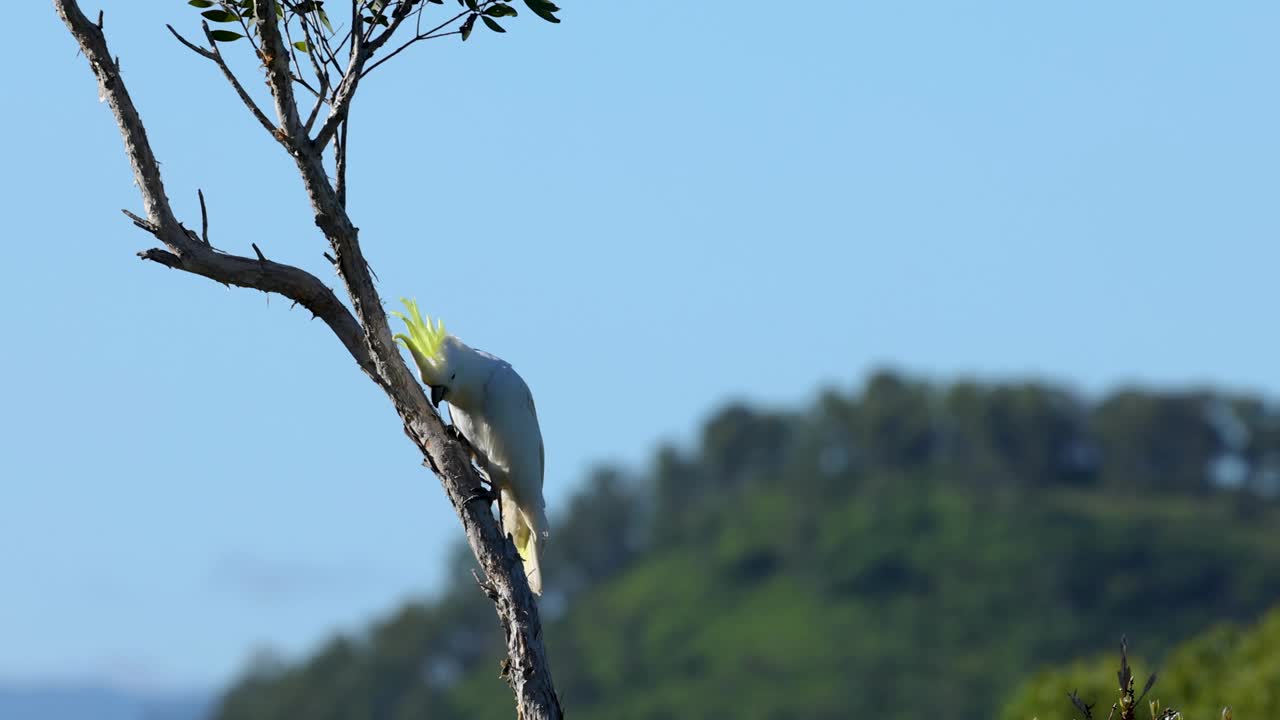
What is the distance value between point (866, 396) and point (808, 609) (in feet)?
39.4

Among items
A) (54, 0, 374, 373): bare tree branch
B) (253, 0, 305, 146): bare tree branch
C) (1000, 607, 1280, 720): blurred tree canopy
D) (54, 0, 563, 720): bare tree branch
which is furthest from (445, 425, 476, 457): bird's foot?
(1000, 607, 1280, 720): blurred tree canopy

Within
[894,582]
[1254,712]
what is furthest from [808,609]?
[1254,712]

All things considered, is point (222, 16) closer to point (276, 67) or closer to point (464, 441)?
point (276, 67)

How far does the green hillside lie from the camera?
200 feet

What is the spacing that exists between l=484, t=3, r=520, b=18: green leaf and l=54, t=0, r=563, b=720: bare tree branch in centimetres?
42

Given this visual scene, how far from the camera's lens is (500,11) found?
572cm

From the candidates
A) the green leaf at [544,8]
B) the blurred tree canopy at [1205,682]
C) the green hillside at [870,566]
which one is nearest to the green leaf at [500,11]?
the green leaf at [544,8]

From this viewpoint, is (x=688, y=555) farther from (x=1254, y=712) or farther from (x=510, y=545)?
(x=510, y=545)

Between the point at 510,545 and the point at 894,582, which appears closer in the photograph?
the point at 510,545

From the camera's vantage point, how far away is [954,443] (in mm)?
70500

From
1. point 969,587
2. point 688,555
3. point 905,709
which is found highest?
point 688,555

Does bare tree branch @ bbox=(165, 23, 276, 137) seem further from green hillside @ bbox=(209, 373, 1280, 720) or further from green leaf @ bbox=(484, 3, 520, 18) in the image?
green hillside @ bbox=(209, 373, 1280, 720)

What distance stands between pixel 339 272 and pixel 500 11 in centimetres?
97

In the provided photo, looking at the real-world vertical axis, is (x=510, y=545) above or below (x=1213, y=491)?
below
